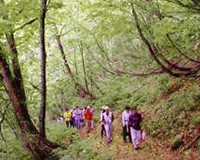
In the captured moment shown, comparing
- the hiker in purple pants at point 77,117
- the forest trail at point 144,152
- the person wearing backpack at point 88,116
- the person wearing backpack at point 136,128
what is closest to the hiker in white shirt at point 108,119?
the forest trail at point 144,152

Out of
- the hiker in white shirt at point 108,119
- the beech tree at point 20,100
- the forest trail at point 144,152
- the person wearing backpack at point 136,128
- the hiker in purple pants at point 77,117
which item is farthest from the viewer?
the hiker in purple pants at point 77,117

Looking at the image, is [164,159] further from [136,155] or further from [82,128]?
[82,128]

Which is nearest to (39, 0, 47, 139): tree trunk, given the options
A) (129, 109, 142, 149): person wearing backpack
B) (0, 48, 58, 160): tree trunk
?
(0, 48, 58, 160): tree trunk

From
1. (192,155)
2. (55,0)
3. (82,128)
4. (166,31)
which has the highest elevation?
(55,0)

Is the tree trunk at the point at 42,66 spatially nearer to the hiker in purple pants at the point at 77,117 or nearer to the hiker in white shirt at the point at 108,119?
the hiker in white shirt at the point at 108,119

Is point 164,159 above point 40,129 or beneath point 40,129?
beneath

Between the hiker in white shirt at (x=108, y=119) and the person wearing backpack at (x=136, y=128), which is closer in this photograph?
the person wearing backpack at (x=136, y=128)

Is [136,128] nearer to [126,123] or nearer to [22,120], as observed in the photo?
[126,123]

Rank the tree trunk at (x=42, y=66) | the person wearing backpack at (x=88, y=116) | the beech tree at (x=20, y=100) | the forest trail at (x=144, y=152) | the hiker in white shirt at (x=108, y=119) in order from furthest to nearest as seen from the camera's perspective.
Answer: the person wearing backpack at (x=88, y=116) → the hiker in white shirt at (x=108, y=119) → the beech tree at (x=20, y=100) → the tree trunk at (x=42, y=66) → the forest trail at (x=144, y=152)

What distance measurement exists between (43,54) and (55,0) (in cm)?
287

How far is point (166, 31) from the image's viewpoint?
11.8m

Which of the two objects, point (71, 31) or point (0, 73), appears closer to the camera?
point (0, 73)

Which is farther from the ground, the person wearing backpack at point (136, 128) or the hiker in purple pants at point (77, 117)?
the hiker in purple pants at point (77, 117)

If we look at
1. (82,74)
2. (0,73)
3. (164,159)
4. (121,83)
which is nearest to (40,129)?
(0,73)
